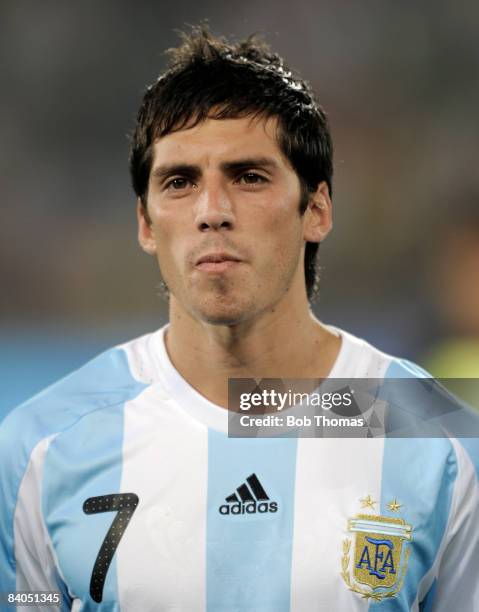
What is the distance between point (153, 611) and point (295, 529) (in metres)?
0.44

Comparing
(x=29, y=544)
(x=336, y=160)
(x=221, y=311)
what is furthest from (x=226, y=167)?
(x=336, y=160)

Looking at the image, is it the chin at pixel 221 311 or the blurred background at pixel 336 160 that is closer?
the chin at pixel 221 311

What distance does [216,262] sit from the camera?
2.34 m

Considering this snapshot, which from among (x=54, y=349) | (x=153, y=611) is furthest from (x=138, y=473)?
(x=54, y=349)

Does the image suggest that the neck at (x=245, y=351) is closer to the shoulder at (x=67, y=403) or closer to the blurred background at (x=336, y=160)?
the shoulder at (x=67, y=403)

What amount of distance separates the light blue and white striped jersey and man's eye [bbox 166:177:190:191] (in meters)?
0.61

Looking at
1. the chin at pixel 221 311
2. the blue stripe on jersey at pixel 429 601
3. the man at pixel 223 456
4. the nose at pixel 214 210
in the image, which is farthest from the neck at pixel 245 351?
the blue stripe on jersey at pixel 429 601

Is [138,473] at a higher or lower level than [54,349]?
lower

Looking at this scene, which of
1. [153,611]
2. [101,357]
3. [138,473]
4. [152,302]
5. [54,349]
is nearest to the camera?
[153,611]

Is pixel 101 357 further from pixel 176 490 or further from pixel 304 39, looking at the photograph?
pixel 304 39

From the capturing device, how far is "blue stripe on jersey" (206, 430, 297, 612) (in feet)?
7.52

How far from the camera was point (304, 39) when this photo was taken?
21.8ft

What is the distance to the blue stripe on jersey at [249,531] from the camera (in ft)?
7.52

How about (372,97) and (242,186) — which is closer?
(242,186)
